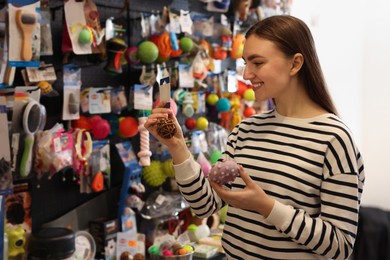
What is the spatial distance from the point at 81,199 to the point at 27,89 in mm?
507

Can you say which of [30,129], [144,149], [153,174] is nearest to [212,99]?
[153,174]

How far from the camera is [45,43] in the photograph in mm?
1689

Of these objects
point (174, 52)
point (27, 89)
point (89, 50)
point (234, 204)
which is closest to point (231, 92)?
point (174, 52)

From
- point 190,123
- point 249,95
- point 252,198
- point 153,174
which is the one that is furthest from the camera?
point 249,95

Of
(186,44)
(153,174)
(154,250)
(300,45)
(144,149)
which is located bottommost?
(154,250)

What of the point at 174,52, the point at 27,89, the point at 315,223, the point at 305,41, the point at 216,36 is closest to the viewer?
the point at 315,223

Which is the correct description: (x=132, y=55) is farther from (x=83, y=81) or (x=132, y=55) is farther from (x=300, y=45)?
(x=300, y=45)

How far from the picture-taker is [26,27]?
5.07 ft

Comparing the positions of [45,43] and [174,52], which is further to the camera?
[174,52]

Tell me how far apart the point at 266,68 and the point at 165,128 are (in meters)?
0.29

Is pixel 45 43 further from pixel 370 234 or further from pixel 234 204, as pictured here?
pixel 370 234

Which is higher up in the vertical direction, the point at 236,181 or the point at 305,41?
the point at 305,41

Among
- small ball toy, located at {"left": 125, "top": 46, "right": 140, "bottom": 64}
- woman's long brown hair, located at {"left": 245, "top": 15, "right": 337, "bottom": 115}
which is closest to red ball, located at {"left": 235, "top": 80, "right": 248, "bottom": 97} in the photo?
small ball toy, located at {"left": 125, "top": 46, "right": 140, "bottom": 64}

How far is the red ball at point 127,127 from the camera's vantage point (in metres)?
1.95
